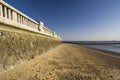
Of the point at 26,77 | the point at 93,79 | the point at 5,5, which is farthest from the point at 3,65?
the point at 93,79

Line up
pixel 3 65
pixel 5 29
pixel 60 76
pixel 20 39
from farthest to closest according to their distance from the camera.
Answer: pixel 20 39
pixel 60 76
pixel 5 29
pixel 3 65

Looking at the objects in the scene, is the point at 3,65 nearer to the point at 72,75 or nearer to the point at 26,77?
the point at 26,77

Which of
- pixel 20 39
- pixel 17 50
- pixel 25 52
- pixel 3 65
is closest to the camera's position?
pixel 3 65

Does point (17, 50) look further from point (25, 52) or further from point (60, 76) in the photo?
point (60, 76)

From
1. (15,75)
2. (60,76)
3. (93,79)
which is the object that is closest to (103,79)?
(93,79)

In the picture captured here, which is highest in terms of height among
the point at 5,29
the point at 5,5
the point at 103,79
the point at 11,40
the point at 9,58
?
the point at 5,5

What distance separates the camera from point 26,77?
4.08 m

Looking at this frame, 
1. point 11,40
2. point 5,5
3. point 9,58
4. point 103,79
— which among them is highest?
point 5,5

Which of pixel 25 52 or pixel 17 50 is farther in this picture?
pixel 25 52

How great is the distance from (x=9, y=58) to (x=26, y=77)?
35.5 inches

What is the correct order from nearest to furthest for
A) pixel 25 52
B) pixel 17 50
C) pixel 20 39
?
pixel 17 50
pixel 20 39
pixel 25 52

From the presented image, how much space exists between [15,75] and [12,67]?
0.43 metres

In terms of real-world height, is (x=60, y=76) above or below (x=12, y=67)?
below

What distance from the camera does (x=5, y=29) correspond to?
412cm
